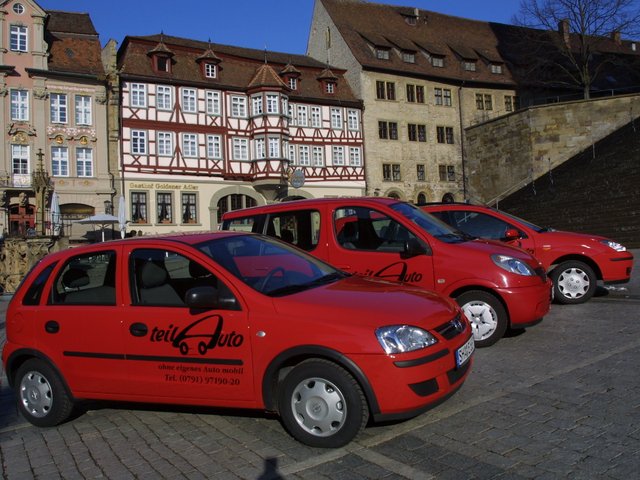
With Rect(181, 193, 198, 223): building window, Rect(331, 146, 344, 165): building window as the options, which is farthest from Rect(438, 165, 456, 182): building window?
Rect(181, 193, 198, 223): building window

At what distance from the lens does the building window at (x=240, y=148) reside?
1464 inches

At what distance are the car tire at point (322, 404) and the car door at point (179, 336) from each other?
35cm

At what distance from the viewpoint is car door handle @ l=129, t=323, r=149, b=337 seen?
15.1 feet

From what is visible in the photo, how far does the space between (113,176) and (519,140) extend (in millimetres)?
26919

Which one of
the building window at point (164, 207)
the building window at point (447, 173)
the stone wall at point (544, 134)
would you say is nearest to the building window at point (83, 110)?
the building window at point (164, 207)

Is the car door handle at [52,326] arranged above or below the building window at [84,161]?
below

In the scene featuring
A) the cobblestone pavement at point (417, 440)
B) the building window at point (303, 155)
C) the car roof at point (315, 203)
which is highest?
the building window at point (303, 155)

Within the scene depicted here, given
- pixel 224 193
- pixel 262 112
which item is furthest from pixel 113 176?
pixel 262 112

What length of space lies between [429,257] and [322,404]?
330cm

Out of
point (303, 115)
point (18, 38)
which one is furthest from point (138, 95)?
point (303, 115)

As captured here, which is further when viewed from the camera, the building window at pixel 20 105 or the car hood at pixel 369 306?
the building window at pixel 20 105

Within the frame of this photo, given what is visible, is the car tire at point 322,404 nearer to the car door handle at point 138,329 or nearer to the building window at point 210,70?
the car door handle at point 138,329

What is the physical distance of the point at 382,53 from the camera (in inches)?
1724

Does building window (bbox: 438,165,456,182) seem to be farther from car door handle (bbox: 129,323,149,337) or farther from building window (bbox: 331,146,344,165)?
car door handle (bbox: 129,323,149,337)
